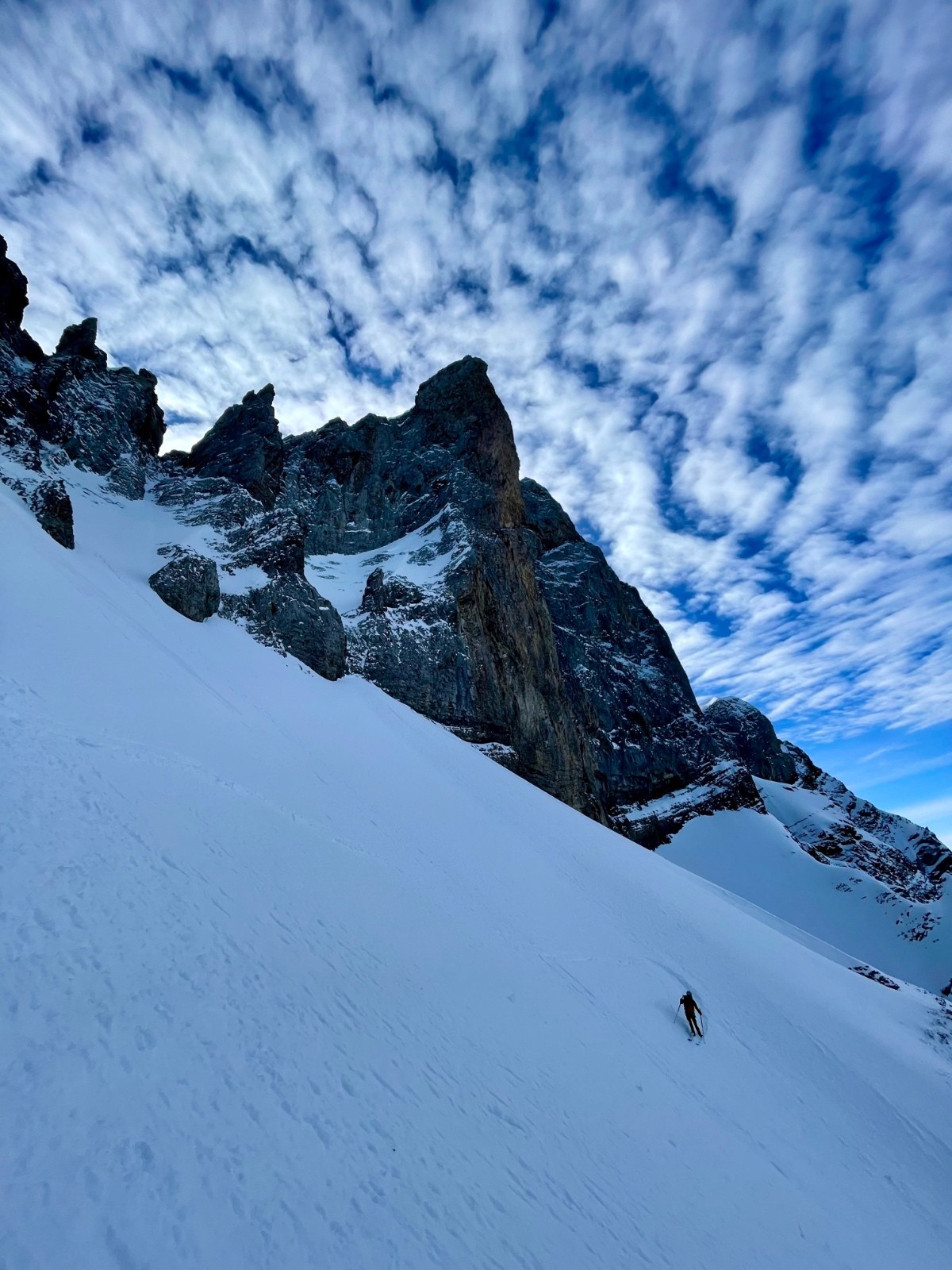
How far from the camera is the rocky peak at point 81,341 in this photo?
4200 centimetres

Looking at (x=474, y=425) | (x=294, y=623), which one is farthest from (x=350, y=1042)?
(x=474, y=425)

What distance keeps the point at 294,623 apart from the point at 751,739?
7858 cm

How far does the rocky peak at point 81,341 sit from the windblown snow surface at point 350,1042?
36345 mm

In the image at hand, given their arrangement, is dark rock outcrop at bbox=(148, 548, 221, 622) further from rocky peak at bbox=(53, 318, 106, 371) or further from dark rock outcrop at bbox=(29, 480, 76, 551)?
rocky peak at bbox=(53, 318, 106, 371)

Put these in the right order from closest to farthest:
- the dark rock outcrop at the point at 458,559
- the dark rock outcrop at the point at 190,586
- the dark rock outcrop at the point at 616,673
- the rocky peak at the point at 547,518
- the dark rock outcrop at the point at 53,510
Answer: the dark rock outcrop at the point at 53,510
the dark rock outcrop at the point at 190,586
the dark rock outcrop at the point at 458,559
the dark rock outcrop at the point at 616,673
the rocky peak at the point at 547,518

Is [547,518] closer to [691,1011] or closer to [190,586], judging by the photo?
[190,586]

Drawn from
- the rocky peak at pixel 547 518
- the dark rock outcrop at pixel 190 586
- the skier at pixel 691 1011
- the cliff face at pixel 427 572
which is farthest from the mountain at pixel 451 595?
the skier at pixel 691 1011

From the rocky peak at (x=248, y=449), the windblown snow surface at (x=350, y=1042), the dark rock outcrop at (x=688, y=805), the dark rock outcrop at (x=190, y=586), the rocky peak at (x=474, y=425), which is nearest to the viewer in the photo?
the windblown snow surface at (x=350, y=1042)

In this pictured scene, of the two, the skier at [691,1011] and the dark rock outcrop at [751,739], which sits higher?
the dark rock outcrop at [751,739]

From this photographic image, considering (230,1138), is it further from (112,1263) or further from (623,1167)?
(623,1167)

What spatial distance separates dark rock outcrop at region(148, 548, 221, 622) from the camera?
23.5 m

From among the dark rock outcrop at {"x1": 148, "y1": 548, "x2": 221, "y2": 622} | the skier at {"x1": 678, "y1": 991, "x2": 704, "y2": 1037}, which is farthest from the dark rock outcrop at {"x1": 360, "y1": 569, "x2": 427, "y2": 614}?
the skier at {"x1": 678, "y1": 991, "x2": 704, "y2": 1037}

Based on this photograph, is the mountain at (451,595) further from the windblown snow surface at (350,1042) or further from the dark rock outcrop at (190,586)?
the windblown snow surface at (350,1042)

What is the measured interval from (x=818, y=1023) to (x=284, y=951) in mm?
14196
